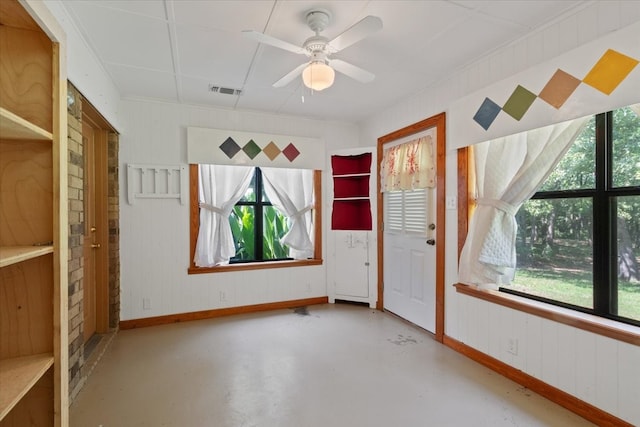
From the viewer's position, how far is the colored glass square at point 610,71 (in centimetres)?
175

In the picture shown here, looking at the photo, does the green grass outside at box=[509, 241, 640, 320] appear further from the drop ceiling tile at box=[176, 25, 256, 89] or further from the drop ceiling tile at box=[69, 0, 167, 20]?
the drop ceiling tile at box=[69, 0, 167, 20]

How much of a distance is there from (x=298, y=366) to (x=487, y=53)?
2.88 m

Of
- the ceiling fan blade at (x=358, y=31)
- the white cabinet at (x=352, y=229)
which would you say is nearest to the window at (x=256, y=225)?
the white cabinet at (x=352, y=229)

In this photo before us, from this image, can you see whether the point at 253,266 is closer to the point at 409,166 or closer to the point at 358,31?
the point at 409,166

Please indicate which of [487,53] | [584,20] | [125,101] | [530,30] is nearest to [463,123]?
[487,53]

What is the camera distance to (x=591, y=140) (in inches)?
83.4

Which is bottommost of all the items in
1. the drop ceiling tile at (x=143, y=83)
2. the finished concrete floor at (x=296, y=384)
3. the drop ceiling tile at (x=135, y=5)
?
the finished concrete floor at (x=296, y=384)

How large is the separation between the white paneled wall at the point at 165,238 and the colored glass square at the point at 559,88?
2904mm

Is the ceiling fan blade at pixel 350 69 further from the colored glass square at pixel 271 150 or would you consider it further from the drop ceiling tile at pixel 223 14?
the colored glass square at pixel 271 150

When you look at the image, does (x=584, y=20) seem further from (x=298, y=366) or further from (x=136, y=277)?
(x=136, y=277)

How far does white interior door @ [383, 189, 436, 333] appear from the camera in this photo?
335 centimetres

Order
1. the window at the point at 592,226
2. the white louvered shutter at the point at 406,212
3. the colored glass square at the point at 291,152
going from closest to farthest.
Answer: the window at the point at 592,226, the white louvered shutter at the point at 406,212, the colored glass square at the point at 291,152

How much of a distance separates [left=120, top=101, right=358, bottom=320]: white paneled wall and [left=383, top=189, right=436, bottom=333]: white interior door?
61.8 inches

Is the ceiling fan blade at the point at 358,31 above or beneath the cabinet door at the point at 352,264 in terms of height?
above
